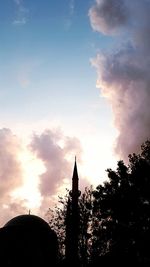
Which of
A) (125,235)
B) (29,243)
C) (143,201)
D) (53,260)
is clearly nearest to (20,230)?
(29,243)

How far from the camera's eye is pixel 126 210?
28.1 m

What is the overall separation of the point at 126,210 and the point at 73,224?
5.76m

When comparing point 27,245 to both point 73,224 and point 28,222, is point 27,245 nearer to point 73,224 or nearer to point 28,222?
point 28,222

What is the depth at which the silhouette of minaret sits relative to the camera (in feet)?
94.8

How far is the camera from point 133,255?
26516 millimetres

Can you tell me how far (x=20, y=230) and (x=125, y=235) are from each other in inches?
368

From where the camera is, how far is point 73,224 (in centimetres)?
3109

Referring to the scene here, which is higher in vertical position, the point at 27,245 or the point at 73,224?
the point at 73,224

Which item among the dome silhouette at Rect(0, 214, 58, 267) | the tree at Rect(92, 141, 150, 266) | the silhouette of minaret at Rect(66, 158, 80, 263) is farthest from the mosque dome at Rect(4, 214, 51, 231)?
the tree at Rect(92, 141, 150, 266)

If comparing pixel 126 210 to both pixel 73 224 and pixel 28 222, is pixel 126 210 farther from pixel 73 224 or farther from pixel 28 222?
pixel 28 222

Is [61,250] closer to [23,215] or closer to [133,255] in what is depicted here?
[23,215]

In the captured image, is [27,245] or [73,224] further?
[73,224]

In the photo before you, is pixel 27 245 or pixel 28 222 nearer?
pixel 27 245

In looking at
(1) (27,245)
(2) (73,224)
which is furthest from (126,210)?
(1) (27,245)
